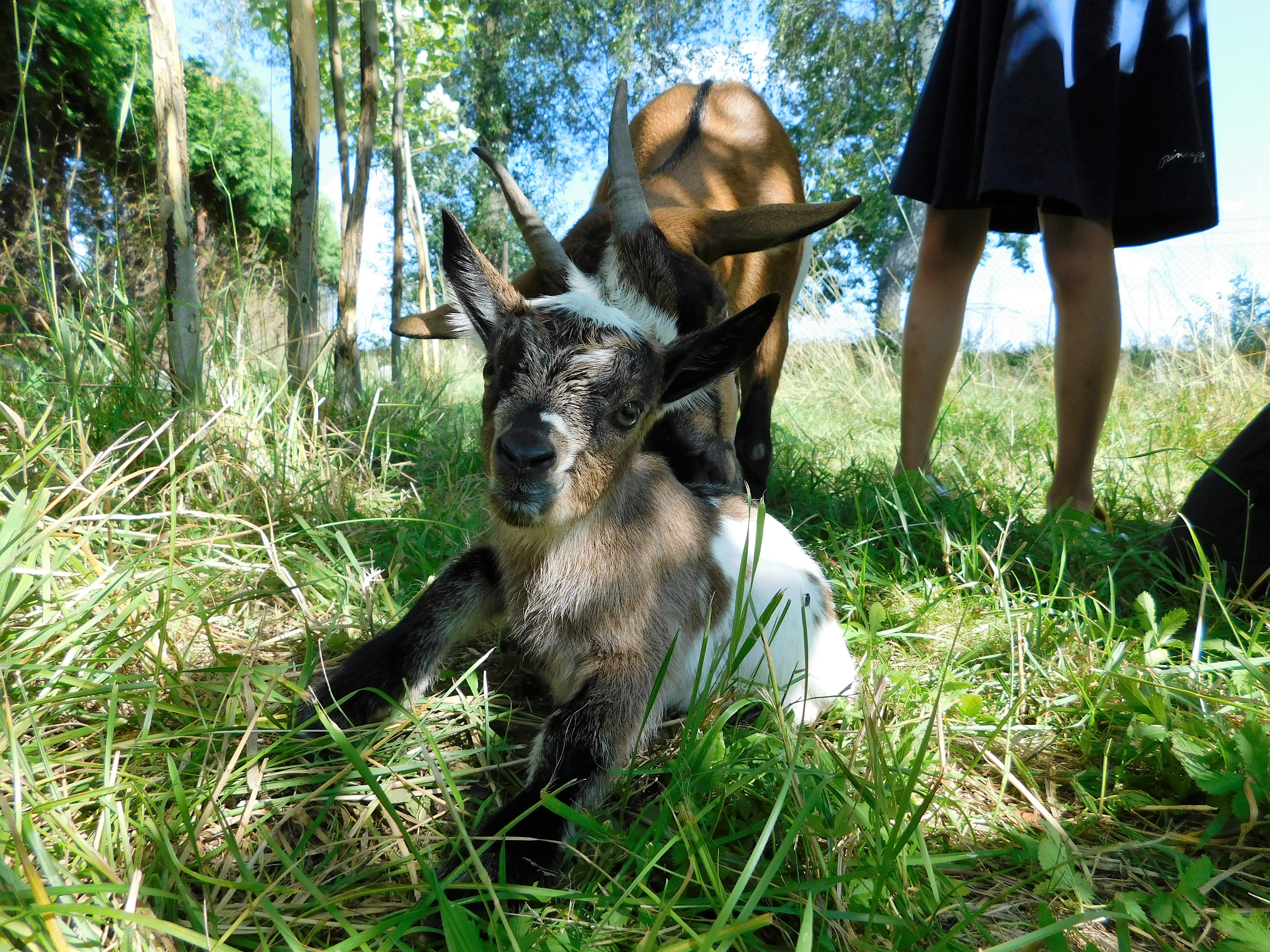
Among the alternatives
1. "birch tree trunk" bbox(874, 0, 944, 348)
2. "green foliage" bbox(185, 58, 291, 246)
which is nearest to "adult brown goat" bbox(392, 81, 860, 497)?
"green foliage" bbox(185, 58, 291, 246)

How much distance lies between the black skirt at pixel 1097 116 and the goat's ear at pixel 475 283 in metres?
1.97

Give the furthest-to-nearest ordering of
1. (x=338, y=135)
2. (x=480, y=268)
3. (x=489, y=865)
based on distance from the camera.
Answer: (x=338, y=135), (x=480, y=268), (x=489, y=865)

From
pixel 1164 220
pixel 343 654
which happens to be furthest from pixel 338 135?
pixel 1164 220

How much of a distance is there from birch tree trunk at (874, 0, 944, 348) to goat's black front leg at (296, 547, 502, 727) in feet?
39.8

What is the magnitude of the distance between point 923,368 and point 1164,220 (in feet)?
3.57

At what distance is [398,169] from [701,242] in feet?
19.2

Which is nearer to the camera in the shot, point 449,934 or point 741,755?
point 449,934

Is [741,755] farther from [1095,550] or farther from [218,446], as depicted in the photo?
[218,446]

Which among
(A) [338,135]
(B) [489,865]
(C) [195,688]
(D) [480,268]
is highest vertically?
(A) [338,135]

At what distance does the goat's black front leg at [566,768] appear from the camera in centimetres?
126

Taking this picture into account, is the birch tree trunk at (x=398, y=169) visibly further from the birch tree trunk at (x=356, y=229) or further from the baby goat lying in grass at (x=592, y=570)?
the baby goat lying in grass at (x=592, y=570)

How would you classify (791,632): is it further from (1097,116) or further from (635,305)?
(1097,116)

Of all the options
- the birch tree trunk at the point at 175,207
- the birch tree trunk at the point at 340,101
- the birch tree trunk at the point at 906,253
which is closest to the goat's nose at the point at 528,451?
the birch tree trunk at the point at 175,207

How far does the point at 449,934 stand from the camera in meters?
1.00
